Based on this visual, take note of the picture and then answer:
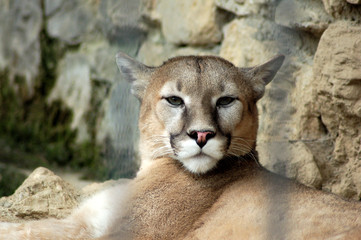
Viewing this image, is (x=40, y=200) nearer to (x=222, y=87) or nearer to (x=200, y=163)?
(x=200, y=163)

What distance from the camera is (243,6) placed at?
4.84m

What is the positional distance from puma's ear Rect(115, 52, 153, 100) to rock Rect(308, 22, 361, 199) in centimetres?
122

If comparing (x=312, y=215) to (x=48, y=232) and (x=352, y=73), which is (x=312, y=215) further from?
(x=48, y=232)

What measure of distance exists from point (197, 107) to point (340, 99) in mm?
1080

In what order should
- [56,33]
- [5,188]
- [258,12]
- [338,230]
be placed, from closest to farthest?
[338,230], [258,12], [5,188], [56,33]

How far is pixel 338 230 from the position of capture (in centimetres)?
300

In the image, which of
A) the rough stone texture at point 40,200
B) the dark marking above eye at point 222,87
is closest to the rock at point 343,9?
the dark marking above eye at point 222,87

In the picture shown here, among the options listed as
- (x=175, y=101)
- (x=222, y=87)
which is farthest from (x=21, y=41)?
(x=222, y=87)

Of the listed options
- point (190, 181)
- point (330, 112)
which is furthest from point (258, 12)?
point (190, 181)

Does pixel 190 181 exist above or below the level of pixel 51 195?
above

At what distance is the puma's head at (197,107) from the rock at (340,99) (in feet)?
1.12

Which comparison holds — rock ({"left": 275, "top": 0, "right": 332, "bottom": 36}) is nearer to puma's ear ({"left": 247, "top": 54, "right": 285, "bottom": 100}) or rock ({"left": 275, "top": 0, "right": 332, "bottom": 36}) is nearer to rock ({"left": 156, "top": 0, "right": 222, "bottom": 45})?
puma's ear ({"left": 247, "top": 54, "right": 285, "bottom": 100})

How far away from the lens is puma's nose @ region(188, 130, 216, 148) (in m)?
3.32

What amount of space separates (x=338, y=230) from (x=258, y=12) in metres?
2.25
